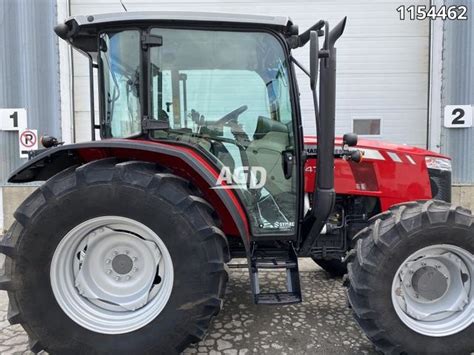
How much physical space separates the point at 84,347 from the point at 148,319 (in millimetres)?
370

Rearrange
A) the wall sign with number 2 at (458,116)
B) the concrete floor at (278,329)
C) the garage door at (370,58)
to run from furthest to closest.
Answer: the garage door at (370,58), the wall sign with number 2 at (458,116), the concrete floor at (278,329)

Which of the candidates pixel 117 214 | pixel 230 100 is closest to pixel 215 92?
pixel 230 100

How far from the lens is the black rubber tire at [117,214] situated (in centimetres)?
213

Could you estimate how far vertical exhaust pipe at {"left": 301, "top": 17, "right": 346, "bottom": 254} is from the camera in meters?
2.36

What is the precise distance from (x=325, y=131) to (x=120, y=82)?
1.36 metres

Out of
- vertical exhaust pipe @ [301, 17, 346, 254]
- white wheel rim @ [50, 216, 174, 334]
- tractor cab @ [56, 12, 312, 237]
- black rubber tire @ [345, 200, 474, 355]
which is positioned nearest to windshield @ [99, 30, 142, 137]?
tractor cab @ [56, 12, 312, 237]

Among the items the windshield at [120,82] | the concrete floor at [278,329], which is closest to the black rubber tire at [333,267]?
the concrete floor at [278,329]

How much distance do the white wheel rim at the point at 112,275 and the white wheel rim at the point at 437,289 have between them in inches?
56.4

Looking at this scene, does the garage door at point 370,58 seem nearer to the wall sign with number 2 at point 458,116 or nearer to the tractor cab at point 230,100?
the wall sign with number 2 at point 458,116

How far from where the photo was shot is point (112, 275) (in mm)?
2375

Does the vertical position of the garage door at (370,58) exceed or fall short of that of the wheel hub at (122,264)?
it exceeds it

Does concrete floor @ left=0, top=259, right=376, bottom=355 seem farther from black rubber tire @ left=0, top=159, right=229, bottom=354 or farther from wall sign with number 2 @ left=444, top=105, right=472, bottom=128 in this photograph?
wall sign with number 2 @ left=444, top=105, right=472, bottom=128

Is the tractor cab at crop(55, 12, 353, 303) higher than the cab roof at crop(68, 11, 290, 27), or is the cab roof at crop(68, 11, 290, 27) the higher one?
the cab roof at crop(68, 11, 290, 27)

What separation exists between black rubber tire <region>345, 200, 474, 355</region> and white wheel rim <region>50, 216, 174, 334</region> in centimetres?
114
